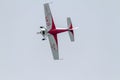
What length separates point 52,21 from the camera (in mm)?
127312

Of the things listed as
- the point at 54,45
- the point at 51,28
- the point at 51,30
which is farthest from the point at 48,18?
the point at 54,45

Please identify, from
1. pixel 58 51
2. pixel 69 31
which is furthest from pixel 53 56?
pixel 69 31

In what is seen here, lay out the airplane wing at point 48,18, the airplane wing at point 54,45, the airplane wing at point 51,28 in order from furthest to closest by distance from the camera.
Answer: the airplane wing at point 54,45
the airplane wing at point 51,28
the airplane wing at point 48,18

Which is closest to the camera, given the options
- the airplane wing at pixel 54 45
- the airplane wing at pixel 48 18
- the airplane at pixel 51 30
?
the airplane at pixel 51 30

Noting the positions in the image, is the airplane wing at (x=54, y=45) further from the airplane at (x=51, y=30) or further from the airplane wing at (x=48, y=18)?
the airplane wing at (x=48, y=18)

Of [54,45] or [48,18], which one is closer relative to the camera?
[48,18]

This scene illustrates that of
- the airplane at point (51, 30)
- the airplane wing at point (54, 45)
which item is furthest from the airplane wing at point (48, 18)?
the airplane wing at point (54, 45)

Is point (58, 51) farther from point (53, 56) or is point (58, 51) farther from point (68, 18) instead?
point (68, 18)

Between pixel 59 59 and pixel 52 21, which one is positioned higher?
pixel 52 21

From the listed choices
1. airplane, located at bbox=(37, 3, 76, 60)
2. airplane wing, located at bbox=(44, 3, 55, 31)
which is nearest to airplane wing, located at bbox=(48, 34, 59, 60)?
airplane, located at bbox=(37, 3, 76, 60)

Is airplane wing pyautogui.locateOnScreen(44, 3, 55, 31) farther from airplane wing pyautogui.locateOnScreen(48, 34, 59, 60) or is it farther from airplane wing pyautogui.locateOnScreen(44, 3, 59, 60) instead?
airplane wing pyautogui.locateOnScreen(48, 34, 59, 60)

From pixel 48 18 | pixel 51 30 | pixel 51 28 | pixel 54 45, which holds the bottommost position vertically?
pixel 54 45

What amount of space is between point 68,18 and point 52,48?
997 centimetres

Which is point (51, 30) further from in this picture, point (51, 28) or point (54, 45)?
point (54, 45)
